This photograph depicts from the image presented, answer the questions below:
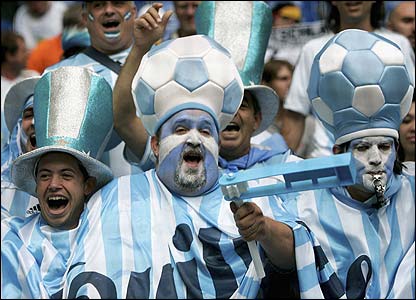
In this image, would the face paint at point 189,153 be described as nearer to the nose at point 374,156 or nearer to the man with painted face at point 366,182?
the man with painted face at point 366,182

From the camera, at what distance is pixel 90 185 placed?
4750mm

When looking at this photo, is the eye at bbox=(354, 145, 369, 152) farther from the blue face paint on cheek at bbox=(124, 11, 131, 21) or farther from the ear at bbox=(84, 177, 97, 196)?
the blue face paint on cheek at bbox=(124, 11, 131, 21)

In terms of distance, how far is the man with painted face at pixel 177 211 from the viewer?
4418 millimetres

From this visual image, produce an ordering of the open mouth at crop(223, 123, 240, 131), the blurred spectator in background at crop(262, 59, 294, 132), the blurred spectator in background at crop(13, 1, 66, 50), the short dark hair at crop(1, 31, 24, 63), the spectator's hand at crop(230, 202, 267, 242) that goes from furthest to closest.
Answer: the blurred spectator in background at crop(13, 1, 66, 50) < the short dark hair at crop(1, 31, 24, 63) < the blurred spectator in background at crop(262, 59, 294, 132) < the open mouth at crop(223, 123, 240, 131) < the spectator's hand at crop(230, 202, 267, 242)

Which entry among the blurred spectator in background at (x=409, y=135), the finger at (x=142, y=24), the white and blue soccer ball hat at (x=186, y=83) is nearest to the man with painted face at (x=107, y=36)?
the finger at (x=142, y=24)

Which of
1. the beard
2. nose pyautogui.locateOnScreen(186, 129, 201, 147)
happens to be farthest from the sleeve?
nose pyautogui.locateOnScreen(186, 129, 201, 147)

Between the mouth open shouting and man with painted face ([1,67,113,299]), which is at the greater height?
the mouth open shouting

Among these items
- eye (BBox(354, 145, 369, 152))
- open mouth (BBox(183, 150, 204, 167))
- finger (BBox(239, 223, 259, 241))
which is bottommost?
finger (BBox(239, 223, 259, 241))

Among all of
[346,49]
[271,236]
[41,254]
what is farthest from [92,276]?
[346,49]

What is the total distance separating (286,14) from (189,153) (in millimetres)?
2998

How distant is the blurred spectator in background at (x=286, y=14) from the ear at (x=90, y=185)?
2882 millimetres

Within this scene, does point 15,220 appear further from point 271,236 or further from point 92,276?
point 271,236

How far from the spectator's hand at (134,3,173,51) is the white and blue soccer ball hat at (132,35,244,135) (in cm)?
16

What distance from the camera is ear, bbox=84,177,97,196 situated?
4.73 meters
